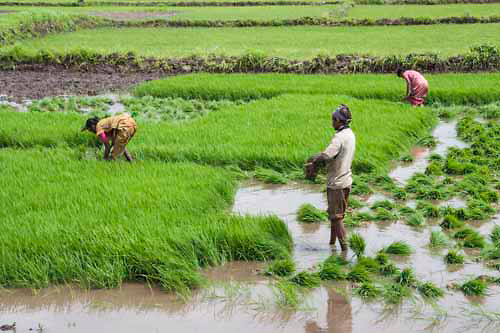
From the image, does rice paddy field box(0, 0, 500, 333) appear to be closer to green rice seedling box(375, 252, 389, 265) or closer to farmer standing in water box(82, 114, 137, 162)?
green rice seedling box(375, 252, 389, 265)

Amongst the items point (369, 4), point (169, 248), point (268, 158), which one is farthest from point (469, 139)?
point (369, 4)

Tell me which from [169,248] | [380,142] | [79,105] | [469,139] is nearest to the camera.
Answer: [169,248]

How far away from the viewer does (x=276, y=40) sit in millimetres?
19312

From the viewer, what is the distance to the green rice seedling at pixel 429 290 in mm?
4648

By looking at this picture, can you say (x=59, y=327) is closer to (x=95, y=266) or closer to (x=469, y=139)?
(x=95, y=266)

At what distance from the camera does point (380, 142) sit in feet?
27.9

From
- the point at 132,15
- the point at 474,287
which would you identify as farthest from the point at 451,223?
the point at 132,15

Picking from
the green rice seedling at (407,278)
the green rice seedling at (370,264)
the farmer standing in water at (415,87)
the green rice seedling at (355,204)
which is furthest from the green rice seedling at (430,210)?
the farmer standing in water at (415,87)

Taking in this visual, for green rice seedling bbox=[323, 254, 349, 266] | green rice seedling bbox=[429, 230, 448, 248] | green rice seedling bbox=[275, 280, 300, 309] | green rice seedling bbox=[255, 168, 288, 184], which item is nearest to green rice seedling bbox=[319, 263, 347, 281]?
green rice seedling bbox=[323, 254, 349, 266]

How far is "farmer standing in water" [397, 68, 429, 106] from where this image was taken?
10.8m

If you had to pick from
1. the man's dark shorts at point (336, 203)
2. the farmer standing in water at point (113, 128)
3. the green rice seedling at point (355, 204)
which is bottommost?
the green rice seedling at point (355, 204)

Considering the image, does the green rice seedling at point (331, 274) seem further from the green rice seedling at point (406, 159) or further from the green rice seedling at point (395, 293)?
the green rice seedling at point (406, 159)

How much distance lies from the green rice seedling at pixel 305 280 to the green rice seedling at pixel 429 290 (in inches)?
29.2

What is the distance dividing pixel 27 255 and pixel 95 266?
550mm
